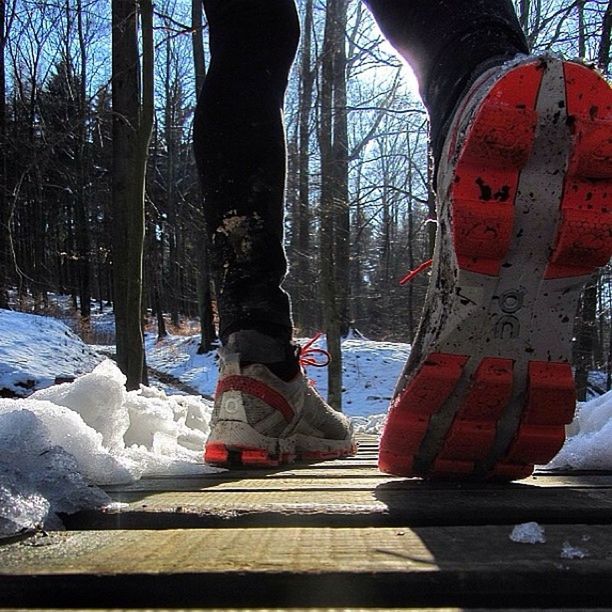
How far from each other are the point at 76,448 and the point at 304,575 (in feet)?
1.94

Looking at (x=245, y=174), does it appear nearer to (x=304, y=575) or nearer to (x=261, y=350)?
(x=261, y=350)

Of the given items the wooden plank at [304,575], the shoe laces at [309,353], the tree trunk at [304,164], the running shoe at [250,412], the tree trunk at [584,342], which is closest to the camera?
the wooden plank at [304,575]

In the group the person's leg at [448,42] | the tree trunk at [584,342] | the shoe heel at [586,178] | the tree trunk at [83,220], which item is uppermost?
the tree trunk at [83,220]

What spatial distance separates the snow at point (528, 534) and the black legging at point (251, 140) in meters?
0.73

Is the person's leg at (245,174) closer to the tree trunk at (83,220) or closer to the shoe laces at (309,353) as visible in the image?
the shoe laces at (309,353)

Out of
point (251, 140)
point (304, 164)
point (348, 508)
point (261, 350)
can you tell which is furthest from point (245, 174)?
point (304, 164)

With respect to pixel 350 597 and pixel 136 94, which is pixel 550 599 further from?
pixel 136 94

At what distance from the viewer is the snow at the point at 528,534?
1.90 ft

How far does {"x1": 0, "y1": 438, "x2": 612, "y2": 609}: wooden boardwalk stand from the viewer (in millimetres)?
467

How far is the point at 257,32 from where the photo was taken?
139 cm

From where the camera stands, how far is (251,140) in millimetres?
1318

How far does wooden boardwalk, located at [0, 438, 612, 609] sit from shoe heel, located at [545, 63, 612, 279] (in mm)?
317

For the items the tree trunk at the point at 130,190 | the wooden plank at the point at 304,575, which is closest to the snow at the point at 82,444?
the wooden plank at the point at 304,575

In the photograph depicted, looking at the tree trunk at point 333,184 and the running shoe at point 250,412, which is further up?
the tree trunk at point 333,184
